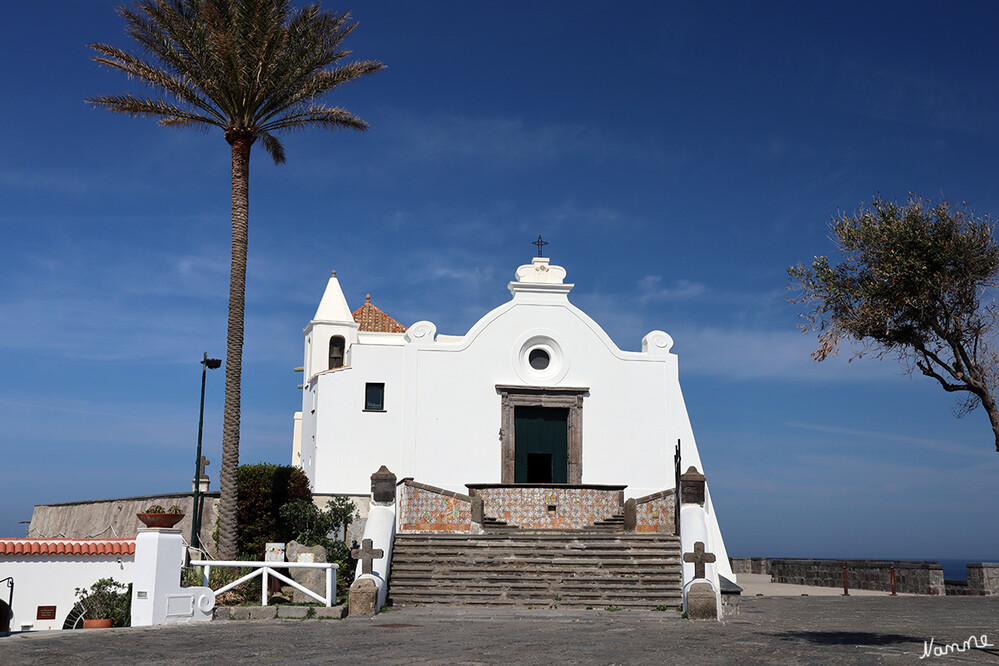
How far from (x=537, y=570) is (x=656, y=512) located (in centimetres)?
422

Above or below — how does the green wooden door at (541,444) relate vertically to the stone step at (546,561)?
above

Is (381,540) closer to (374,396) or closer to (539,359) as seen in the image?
(374,396)

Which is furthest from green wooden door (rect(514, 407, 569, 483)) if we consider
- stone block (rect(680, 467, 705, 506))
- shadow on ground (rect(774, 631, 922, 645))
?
shadow on ground (rect(774, 631, 922, 645))

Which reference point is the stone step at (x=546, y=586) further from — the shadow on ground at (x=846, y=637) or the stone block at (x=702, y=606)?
the shadow on ground at (x=846, y=637)

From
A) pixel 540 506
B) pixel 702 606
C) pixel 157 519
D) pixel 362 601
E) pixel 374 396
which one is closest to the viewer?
pixel 157 519

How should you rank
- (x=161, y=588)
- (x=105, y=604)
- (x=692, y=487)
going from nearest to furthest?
(x=161, y=588) < (x=105, y=604) < (x=692, y=487)

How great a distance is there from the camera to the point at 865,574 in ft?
85.0

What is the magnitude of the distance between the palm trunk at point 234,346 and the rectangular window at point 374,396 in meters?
5.27

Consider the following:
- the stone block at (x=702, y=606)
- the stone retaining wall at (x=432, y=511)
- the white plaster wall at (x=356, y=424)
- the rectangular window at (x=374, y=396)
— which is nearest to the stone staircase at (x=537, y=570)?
the stone retaining wall at (x=432, y=511)

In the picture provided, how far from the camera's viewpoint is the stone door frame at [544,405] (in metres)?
24.3

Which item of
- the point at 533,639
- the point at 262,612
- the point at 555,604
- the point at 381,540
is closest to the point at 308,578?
the point at 262,612

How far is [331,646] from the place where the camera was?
10.8 m

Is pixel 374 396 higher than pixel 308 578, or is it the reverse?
pixel 374 396

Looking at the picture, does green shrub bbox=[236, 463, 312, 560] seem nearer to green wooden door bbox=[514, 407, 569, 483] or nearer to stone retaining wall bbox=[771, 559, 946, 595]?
green wooden door bbox=[514, 407, 569, 483]
